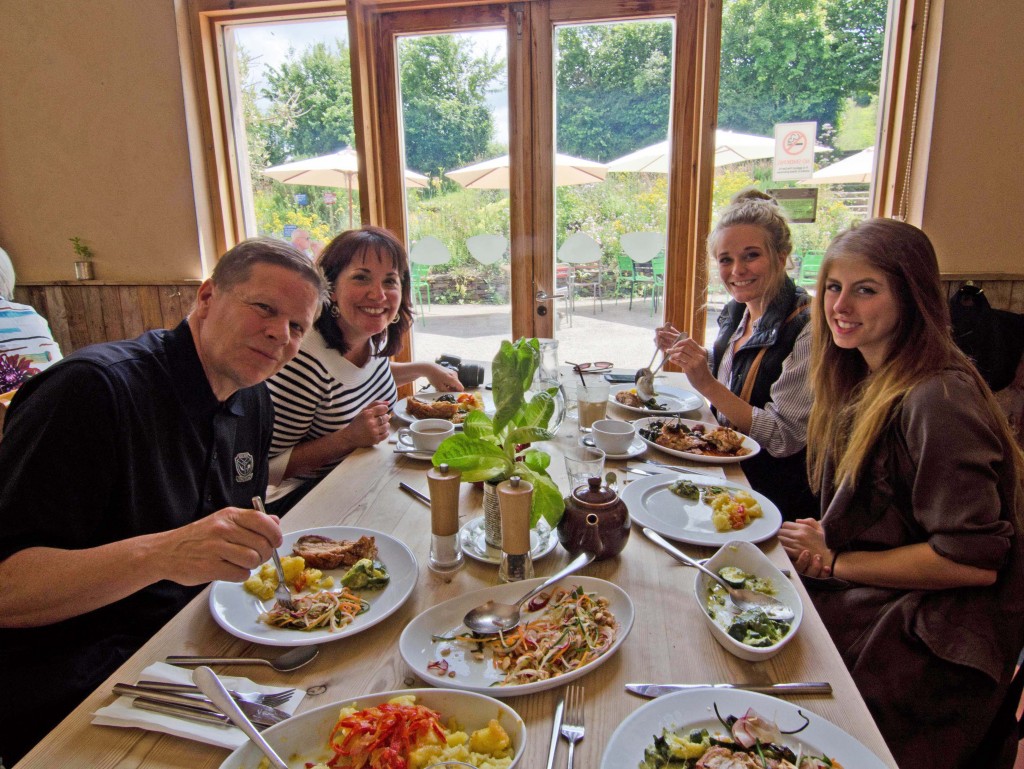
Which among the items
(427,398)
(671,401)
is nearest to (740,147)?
(671,401)

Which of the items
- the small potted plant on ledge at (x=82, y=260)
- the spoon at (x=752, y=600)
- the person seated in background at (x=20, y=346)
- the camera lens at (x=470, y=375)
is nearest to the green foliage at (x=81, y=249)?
the small potted plant on ledge at (x=82, y=260)

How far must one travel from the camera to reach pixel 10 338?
9.65 ft

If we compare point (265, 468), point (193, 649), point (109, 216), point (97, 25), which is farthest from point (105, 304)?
point (193, 649)

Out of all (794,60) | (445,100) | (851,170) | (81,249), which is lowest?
(81,249)

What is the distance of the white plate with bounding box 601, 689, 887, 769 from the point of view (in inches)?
28.1

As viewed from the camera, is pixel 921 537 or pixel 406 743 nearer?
pixel 406 743

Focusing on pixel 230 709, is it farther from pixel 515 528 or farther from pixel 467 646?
pixel 515 528

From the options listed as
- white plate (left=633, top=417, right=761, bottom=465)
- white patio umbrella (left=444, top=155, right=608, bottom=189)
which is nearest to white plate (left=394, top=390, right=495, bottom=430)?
white plate (left=633, top=417, right=761, bottom=465)

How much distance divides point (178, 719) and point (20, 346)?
2.94 meters

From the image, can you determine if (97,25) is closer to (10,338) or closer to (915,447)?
(10,338)

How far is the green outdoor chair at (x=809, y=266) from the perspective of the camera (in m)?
3.37

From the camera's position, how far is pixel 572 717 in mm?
786

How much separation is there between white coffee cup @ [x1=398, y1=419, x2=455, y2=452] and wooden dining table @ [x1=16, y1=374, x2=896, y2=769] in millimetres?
436

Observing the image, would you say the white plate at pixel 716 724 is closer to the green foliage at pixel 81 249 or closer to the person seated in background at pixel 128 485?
the person seated in background at pixel 128 485
